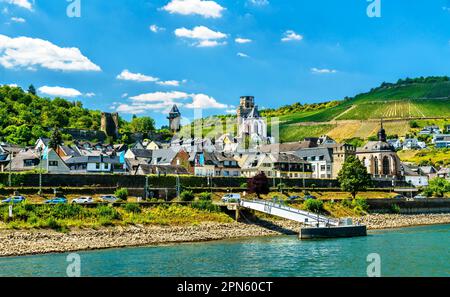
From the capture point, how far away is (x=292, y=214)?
53062 millimetres

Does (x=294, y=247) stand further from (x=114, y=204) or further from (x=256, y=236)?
(x=114, y=204)

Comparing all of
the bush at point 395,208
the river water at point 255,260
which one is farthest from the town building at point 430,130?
the river water at point 255,260

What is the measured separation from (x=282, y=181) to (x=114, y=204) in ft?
118

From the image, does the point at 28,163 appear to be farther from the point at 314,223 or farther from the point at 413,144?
the point at 413,144

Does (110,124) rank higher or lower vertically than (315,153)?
higher

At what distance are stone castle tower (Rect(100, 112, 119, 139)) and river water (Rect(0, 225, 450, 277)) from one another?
125 m

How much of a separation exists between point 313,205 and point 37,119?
126874 millimetres

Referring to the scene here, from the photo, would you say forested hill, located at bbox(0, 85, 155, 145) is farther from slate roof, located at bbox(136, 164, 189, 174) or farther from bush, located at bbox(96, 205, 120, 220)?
bush, located at bbox(96, 205, 120, 220)

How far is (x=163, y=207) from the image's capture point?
5244 centimetres

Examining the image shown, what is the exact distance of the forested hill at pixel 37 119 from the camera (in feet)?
461

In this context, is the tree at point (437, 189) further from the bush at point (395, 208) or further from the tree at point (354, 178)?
the bush at point (395, 208)

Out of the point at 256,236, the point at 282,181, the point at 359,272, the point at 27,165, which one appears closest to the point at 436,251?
the point at 359,272

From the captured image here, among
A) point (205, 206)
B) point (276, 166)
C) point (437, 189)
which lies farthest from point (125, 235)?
point (437, 189)
